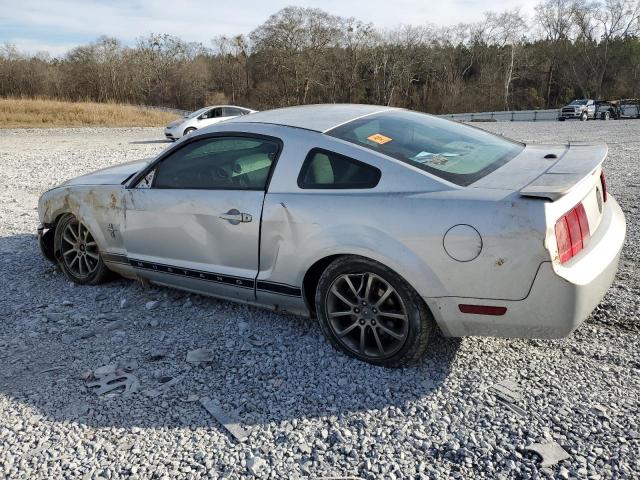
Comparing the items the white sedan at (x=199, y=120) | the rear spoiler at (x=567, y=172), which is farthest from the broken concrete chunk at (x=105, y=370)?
the white sedan at (x=199, y=120)

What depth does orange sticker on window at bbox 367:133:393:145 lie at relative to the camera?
345 cm

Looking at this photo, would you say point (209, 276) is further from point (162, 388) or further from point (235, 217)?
point (162, 388)

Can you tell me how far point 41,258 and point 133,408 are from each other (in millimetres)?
3497

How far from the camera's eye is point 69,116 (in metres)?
34.3

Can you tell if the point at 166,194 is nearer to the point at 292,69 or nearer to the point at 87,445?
the point at 87,445

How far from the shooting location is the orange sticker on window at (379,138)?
3453 mm

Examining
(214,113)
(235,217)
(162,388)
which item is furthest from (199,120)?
(162,388)

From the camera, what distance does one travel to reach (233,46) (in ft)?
269

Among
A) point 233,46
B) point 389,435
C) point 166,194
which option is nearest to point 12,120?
point 166,194

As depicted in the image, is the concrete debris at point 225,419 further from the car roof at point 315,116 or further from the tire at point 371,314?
the car roof at point 315,116

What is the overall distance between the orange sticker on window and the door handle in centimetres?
96

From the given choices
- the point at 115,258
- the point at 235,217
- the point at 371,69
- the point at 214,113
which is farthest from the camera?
the point at 371,69

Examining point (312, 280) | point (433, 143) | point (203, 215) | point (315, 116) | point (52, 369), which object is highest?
point (315, 116)

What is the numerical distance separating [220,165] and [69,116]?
34.7m
